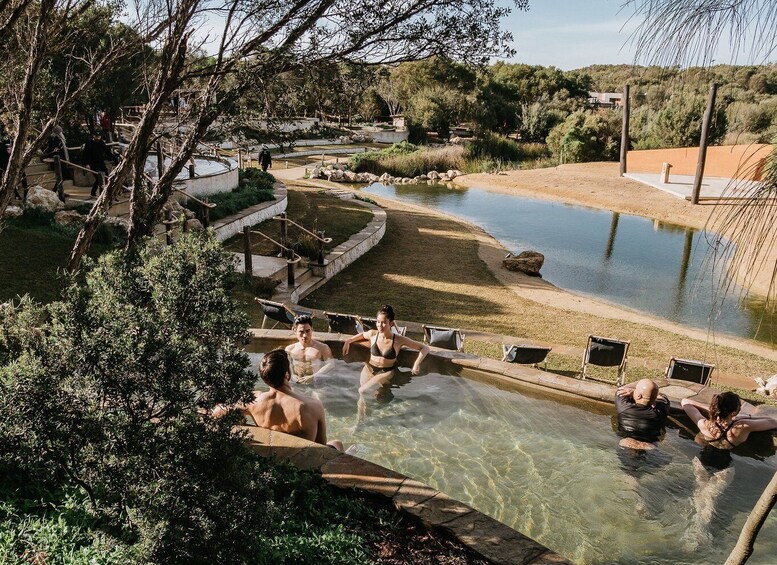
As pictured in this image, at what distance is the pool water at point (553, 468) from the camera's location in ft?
16.1

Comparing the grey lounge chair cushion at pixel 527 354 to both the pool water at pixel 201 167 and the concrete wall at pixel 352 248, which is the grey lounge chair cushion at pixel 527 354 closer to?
the concrete wall at pixel 352 248

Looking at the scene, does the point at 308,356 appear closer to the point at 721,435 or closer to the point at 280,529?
the point at 280,529

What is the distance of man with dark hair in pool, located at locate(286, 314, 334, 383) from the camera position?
7473mm

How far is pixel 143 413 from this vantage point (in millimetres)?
2721

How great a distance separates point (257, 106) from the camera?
656 cm

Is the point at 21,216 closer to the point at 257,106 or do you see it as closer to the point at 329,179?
the point at 257,106

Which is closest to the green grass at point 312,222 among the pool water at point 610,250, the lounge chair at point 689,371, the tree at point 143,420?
the pool water at point 610,250

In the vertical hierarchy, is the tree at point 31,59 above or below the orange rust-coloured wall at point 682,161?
above

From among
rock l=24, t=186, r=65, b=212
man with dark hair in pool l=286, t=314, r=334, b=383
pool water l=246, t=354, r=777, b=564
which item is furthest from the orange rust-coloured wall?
rock l=24, t=186, r=65, b=212

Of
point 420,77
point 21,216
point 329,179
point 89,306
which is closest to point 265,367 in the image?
point 89,306

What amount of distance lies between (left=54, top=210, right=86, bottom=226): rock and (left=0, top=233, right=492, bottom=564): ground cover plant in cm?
974

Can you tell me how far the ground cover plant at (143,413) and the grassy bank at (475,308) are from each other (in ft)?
21.6

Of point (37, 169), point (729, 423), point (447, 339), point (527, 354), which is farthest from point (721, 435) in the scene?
point (37, 169)

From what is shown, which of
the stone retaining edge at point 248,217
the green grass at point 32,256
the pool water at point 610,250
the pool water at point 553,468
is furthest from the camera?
the stone retaining edge at point 248,217
